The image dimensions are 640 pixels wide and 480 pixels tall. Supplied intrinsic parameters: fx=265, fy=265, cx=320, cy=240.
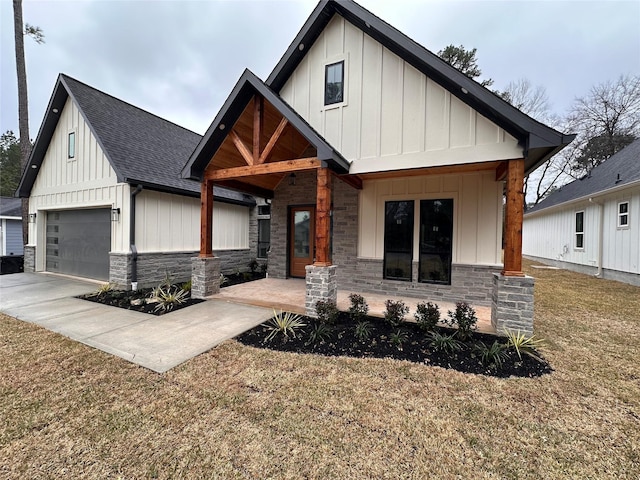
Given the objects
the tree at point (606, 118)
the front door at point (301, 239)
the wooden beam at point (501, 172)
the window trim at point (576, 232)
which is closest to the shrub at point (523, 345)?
the wooden beam at point (501, 172)

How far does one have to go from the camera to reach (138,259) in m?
7.62

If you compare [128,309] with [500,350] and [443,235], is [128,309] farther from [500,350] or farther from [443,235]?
[443,235]

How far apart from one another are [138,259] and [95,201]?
2607 millimetres

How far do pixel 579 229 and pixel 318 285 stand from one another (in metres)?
14.3

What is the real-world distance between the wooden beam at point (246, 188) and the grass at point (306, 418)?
15.3 ft

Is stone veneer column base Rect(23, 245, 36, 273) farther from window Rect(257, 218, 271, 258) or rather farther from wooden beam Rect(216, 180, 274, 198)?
wooden beam Rect(216, 180, 274, 198)

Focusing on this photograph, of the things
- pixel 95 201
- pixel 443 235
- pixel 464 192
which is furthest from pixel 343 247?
pixel 95 201

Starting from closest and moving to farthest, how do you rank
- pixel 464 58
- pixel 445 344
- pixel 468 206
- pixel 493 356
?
pixel 493 356
pixel 445 344
pixel 468 206
pixel 464 58

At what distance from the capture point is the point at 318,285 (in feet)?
16.9

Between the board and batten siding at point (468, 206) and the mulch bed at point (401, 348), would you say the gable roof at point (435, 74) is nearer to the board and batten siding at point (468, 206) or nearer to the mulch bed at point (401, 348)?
the board and batten siding at point (468, 206)

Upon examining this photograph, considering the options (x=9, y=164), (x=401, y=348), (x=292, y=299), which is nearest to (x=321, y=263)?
(x=292, y=299)

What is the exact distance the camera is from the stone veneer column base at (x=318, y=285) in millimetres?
5102

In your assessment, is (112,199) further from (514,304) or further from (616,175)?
(616,175)

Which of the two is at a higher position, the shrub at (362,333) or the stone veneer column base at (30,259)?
the stone veneer column base at (30,259)
